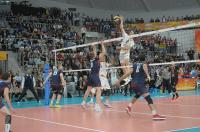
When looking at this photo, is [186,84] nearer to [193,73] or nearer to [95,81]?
[193,73]

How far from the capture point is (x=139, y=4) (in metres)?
44.2

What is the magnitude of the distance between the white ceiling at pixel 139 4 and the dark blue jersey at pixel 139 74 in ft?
106

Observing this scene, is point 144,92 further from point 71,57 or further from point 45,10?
point 45,10

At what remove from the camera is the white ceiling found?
4218cm

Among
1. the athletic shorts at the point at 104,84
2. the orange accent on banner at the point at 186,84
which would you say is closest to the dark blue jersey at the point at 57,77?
the athletic shorts at the point at 104,84

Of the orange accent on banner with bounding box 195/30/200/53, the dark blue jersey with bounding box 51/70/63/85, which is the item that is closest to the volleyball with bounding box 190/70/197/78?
the orange accent on banner with bounding box 195/30/200/53

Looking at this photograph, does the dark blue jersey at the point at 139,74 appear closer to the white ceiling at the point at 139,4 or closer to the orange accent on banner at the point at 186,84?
the orange accent on banner at the point at 186,84

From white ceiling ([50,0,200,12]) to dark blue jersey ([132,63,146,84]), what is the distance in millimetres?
32352

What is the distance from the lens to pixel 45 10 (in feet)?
116

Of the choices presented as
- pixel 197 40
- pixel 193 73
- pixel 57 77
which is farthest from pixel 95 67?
pixel 197 40

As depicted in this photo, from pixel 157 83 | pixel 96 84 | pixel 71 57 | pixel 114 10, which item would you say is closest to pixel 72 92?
pixel 71 57

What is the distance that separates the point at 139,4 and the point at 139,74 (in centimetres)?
3501

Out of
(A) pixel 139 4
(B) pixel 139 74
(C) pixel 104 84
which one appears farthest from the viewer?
(A) pixel 139 4

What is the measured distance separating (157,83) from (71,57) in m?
7.58
